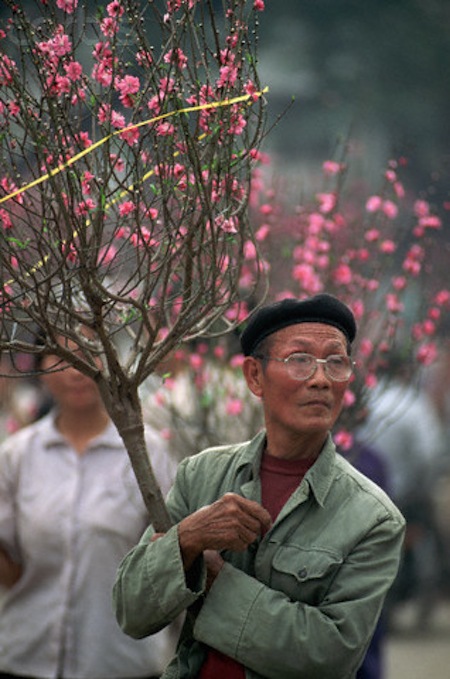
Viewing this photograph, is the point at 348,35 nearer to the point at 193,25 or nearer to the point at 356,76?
the point at 356,76

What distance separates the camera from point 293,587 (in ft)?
12.6

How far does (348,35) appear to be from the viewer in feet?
53.6

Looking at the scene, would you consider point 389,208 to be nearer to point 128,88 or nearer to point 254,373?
point 254,373

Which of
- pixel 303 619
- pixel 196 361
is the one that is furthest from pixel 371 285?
pixel 303 619

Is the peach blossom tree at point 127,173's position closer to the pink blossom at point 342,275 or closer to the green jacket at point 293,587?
the green jacket at point 293,587

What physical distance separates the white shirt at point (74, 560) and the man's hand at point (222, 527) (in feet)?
5.66

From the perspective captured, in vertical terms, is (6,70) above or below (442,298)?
above

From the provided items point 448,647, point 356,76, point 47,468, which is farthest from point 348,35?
point 47,468

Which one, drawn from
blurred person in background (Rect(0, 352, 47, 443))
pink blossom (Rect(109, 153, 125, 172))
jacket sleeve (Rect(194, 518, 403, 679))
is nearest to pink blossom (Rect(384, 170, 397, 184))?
blurred person in background (Rect(0, 352, 47, 443))

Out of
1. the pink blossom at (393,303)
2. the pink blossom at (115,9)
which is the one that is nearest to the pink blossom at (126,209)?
the pink blossom at (115,9)

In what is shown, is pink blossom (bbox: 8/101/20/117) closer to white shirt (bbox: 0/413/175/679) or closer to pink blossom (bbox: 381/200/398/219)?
white shirt (bbox: 0/413/175/679)

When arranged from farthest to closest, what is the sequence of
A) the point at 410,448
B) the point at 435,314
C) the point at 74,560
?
the point at 410,448, the point at 435,314, the point at 74,560

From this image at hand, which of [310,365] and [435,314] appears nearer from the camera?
[310,365]

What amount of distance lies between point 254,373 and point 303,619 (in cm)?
67
